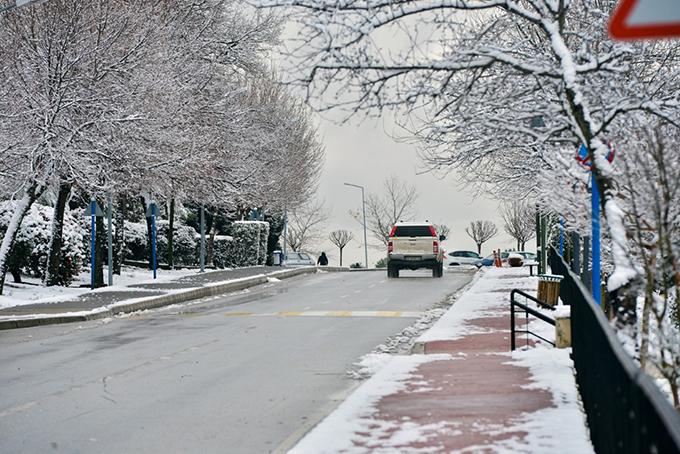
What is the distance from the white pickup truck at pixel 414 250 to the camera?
41719 mm

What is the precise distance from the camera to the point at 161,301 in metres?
28.8

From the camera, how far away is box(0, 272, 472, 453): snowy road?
981cm

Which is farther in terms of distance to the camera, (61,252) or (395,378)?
(61,252)

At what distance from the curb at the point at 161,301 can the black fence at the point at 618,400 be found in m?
15.3

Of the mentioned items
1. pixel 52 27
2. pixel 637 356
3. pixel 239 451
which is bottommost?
pixel 239 451

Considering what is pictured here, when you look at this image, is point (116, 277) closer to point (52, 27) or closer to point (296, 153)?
point (52, 27)

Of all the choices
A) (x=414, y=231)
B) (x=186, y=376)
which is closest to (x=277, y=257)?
(x=414, y=231)

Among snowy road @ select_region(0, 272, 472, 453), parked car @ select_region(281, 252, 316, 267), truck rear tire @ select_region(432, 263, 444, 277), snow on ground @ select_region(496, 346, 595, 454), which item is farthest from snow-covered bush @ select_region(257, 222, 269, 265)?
snow on ground @ select_region(496, 346, 595, 454)

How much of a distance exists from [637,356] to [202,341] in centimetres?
972

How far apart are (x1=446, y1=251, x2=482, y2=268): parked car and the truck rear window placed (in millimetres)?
33769

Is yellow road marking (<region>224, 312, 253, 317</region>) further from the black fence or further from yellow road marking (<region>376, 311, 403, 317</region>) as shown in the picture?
the black fence

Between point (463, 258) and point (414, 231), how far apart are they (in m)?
35.4

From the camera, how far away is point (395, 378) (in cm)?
1270

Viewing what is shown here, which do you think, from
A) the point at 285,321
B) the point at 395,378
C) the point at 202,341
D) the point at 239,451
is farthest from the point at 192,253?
the point at 239,451
